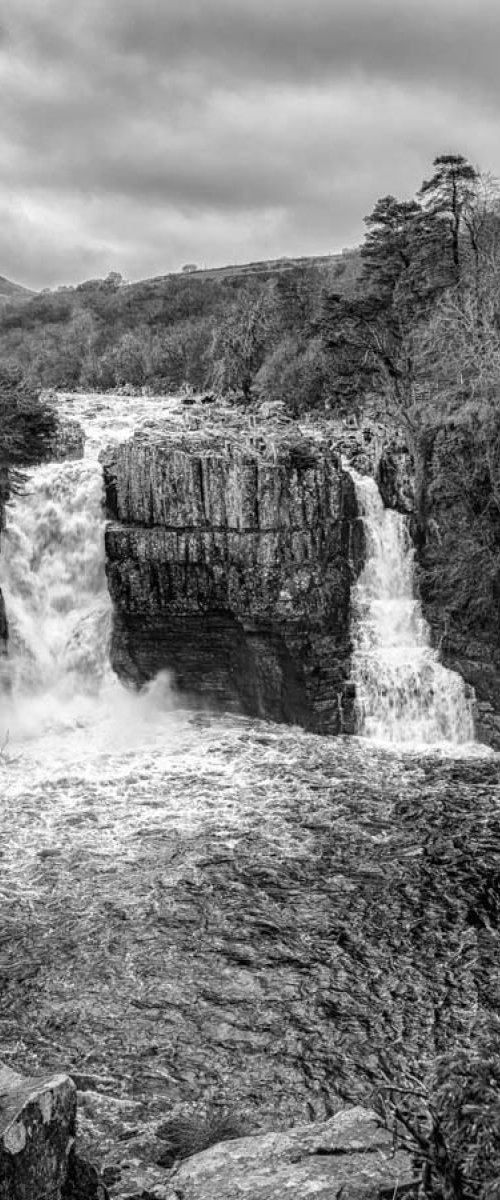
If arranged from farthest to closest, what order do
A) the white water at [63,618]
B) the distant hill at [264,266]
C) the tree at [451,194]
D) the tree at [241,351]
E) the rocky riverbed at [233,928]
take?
the distant hill at [264,266], the tree at [241,351], the tree at [451,194], the white water at [63,618], the rocky riverbed at [233,928]

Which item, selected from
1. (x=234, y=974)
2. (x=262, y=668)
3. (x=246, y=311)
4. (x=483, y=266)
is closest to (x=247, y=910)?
(x=234, y=974)

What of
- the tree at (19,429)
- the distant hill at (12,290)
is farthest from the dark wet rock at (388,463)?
the distant hill at (12,290)

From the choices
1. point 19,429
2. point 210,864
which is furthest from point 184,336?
point 210,864

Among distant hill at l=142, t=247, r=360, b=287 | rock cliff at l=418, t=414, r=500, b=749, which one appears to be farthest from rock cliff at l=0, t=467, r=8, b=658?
distant hill at l=142, t=247, r=360, b=287

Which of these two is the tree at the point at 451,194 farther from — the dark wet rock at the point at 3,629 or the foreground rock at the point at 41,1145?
the foreground rock at the point at 41,1145

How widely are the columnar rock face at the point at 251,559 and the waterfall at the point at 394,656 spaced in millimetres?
506

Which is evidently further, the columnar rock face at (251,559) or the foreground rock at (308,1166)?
the columnar rock face at (251,559)

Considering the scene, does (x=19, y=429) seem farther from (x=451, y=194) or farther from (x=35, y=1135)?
(x=451, y=194)

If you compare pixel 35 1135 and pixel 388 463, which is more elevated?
pixel 388 463

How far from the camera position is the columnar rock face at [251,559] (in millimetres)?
24547

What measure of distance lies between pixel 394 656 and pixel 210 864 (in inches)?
408

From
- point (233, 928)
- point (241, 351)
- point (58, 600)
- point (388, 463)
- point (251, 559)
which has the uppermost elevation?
point (241, 351)

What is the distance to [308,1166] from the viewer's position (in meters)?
6.59

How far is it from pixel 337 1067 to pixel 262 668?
49.2 feet
